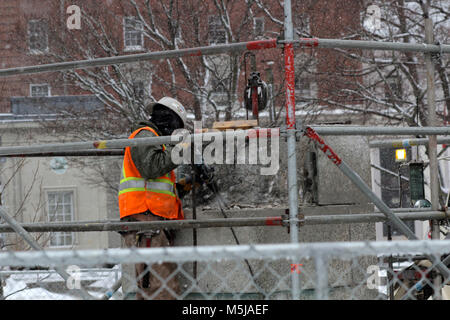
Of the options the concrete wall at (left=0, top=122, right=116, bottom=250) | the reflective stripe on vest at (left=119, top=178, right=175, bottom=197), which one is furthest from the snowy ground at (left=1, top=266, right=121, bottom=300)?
the concrete wall at (left=0, top=122, right=116, bottom=250)

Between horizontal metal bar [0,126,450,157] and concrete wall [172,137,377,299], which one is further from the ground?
horizontal metal bar [0,126,450,157]

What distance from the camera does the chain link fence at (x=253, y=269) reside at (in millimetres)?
2348

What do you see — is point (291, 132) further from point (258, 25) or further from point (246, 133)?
point (258, 25)

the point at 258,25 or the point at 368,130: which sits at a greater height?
the point at 258,25

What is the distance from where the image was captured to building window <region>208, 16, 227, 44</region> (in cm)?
1341

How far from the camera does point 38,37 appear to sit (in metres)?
14.5

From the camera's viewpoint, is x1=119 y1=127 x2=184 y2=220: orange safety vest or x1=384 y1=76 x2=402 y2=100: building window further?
x1=384 y1=76 x2=402 y2=100: building window

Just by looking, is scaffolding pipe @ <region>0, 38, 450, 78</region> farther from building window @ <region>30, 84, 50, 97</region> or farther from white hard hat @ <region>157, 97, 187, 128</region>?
building window @ <region>30, 84, 50, 97</region>

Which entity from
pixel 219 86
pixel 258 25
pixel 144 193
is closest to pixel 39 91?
pixel 219 86

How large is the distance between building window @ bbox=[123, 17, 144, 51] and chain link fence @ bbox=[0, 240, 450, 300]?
753cm

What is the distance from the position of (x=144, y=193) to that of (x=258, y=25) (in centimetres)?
952
